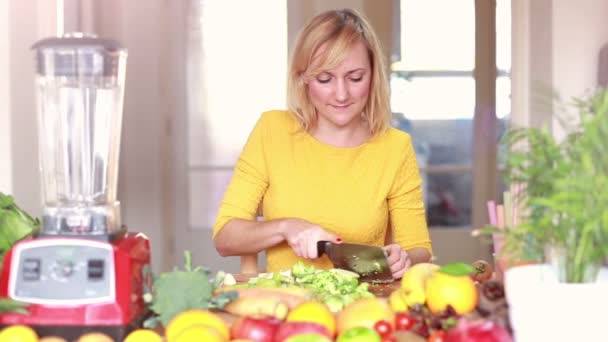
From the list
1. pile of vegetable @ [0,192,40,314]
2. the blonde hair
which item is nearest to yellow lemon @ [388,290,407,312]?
pile of vegetable @ [0,192,40,314]

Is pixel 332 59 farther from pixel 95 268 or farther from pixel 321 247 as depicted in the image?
pixel 95 268

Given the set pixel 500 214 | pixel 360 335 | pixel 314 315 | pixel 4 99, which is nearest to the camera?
pixel 360 335

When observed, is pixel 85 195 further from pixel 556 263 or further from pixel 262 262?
pixel 262 262

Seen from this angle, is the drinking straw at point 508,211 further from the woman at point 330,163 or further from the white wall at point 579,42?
the white wall at point 579,42

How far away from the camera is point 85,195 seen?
1630 mm

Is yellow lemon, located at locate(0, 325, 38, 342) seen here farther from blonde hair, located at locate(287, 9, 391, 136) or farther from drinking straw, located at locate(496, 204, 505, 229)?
blonde hair, located at locate(287, 9, 391, 136)

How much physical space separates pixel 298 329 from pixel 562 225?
0.41 meters

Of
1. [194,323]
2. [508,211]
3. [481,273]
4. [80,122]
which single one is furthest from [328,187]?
[194,323]

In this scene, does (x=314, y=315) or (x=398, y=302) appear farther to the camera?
(x=398, y=302)

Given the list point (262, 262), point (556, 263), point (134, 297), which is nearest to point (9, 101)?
point (134, 297)

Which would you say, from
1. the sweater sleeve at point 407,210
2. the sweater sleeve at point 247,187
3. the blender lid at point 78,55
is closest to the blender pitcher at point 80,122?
the blender lid at point 78,55

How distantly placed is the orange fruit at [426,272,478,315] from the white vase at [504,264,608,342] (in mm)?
196

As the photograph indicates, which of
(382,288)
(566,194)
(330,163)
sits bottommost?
(382,288)

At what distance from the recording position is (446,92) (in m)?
5.26
